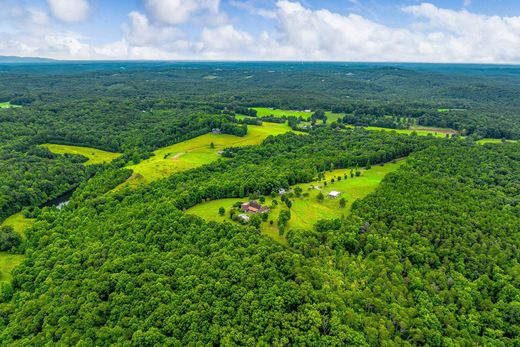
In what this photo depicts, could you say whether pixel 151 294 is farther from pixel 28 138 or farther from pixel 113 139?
pixel 28 138

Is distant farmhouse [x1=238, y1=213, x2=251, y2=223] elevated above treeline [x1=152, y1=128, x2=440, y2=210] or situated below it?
below

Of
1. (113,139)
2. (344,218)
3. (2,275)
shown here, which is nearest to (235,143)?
(113,139)

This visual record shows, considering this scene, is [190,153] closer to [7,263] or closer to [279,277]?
[7,263]

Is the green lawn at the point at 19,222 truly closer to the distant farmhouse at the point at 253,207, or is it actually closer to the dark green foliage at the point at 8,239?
the dark green foliage at the point at 8,239

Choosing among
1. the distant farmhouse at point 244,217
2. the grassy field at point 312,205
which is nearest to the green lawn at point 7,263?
the grassy field at point 312,205

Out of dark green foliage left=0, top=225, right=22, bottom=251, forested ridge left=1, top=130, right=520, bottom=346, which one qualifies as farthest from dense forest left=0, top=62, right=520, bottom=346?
dark green foliage left=0, top=225, right=22, bottom=251

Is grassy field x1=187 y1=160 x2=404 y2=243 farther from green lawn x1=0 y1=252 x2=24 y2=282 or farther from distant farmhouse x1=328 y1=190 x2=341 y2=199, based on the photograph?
green lawn x1=0 y1=252 x2=24 y2=282
